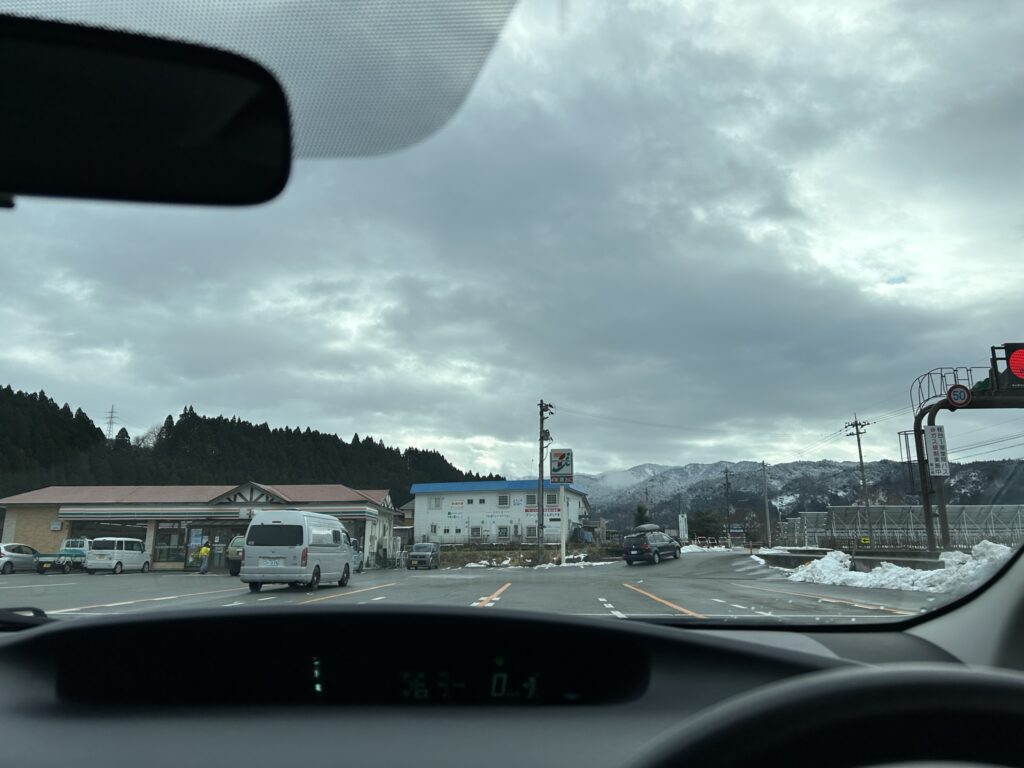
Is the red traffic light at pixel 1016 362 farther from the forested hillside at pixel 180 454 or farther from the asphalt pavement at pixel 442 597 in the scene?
the forested hillside at pixel 180 454

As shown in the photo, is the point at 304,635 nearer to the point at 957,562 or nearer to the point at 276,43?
the point at 276,43

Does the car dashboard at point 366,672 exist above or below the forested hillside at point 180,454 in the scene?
below

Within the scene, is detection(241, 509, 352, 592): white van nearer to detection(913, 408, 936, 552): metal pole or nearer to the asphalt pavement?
the asphalt pavement

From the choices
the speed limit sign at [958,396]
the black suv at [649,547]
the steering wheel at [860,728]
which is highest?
the speed limit sign at [958,396]

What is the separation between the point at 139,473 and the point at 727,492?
69.4 meters

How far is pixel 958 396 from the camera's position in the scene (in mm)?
3682

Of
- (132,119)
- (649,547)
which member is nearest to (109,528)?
(132,119)

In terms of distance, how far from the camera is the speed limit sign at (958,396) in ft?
11.9

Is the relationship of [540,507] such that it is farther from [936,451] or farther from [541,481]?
[936,451]

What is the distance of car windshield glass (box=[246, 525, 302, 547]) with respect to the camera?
5.91 metres

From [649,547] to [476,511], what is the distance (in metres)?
21.0

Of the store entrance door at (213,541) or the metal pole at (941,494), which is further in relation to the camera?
the store entrance door at (213,541)

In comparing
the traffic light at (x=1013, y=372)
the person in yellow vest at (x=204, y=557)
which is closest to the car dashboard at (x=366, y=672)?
the traffic light at (x=1013, y=372)

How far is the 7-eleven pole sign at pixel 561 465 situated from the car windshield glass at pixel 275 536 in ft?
10.3
